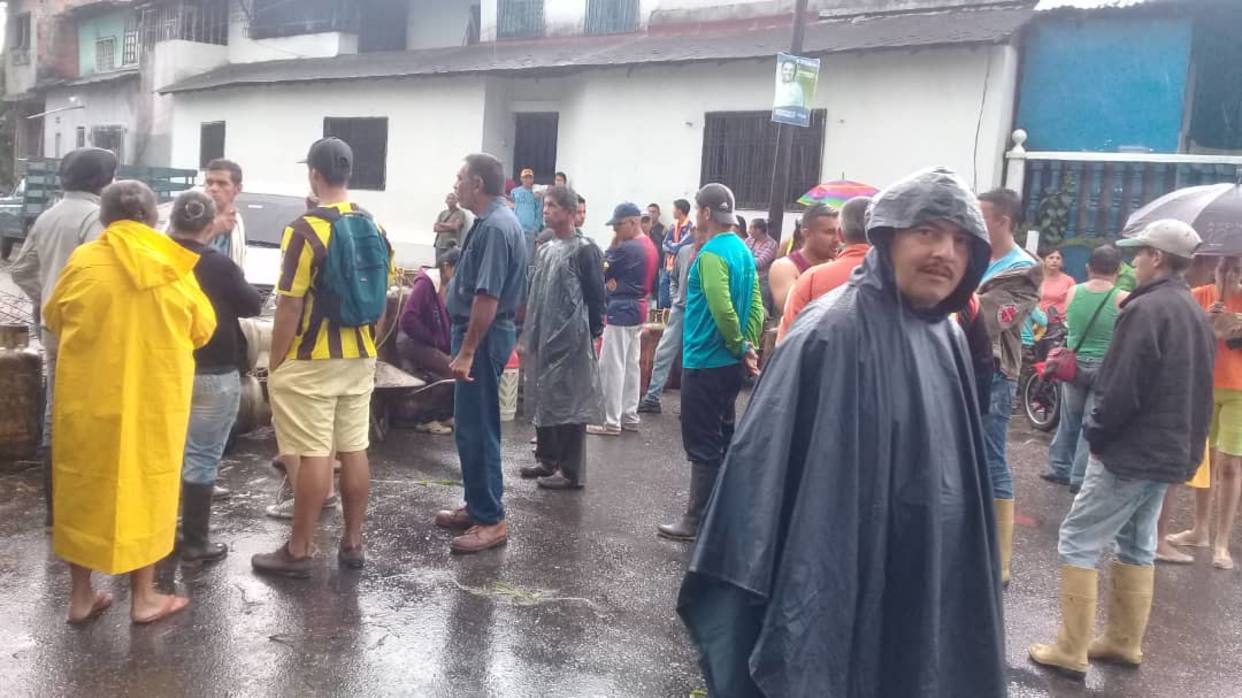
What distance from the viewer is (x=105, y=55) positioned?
30.1m

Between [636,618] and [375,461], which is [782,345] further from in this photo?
[375,461]

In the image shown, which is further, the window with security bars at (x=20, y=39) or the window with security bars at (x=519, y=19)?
the window with security bars at (x=20, y=39)

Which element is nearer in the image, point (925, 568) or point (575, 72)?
point (925, 568)

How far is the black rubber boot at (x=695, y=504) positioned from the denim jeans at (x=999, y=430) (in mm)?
1507

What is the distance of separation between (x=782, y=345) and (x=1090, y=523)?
8.43ft

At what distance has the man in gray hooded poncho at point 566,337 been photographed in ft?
21.5

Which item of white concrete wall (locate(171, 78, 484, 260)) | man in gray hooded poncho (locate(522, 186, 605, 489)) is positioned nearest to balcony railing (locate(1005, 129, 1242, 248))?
man in gray hooded poncho (locate(522, 186, 605, 489))

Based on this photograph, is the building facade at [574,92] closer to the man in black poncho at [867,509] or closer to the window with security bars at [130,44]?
the window with security bars at [130,44]

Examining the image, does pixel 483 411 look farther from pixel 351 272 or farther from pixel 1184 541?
pixel 1184 541

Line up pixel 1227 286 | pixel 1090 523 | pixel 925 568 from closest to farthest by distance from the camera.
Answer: pixel 925 568
pixel 1090 523
pixel 1227 286

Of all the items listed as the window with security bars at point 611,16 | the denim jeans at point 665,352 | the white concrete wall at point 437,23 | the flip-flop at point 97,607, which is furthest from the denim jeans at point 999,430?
the white concrete wall at point 437,23

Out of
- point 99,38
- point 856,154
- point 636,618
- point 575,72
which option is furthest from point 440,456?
point 99,38

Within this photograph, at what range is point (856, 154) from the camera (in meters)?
13.8

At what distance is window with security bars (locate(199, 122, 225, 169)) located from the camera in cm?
2369
